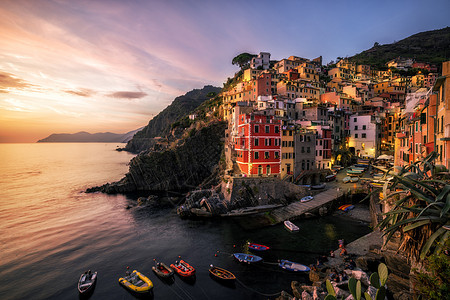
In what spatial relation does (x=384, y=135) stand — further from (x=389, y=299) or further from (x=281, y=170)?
(x=389, y=299)

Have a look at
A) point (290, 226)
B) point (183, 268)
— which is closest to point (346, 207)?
point (290, 226)

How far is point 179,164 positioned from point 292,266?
6022 centimetres

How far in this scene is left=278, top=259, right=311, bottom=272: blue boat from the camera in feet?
89.7

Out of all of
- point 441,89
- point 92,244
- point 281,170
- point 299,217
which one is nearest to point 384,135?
point 281,170

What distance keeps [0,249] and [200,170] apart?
171 ft

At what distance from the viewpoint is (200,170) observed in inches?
3152

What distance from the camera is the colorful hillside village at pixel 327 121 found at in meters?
29.0

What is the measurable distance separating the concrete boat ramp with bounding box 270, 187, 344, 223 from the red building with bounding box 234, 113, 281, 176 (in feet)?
29.3

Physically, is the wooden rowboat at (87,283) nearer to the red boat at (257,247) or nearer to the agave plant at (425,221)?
the red boat at (257,247)

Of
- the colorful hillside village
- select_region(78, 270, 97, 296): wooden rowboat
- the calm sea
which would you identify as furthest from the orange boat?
the colorful hillside village

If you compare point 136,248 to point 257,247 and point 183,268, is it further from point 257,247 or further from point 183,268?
point 257,247

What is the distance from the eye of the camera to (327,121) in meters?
67.1

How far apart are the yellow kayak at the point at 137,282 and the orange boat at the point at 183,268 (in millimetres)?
3630

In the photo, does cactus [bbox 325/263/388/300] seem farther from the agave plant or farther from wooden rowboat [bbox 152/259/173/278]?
wooden rowboat [bbox 152/259/173/278]
